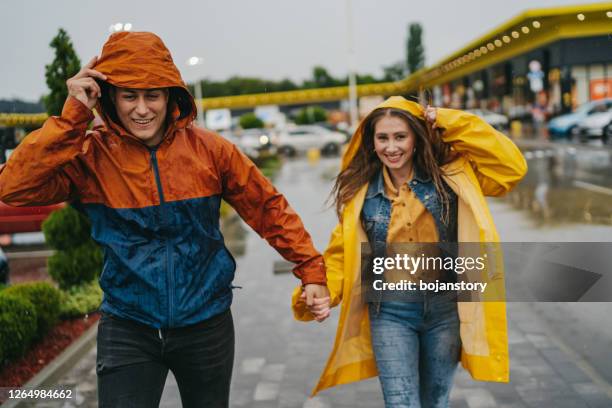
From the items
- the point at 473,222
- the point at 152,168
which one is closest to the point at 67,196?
the point at 152,168

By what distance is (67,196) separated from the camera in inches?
108

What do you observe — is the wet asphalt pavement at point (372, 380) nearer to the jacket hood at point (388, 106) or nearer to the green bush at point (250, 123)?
the jacket hood at point (388, 106)

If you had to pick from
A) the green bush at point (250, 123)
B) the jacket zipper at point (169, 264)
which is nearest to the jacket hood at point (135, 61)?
the jacket zipper at point (169, 264)

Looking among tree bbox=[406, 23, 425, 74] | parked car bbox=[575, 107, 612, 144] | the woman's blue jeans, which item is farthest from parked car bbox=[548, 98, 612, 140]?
the woman's blue jeans

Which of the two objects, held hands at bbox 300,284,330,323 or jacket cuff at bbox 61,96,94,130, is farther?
held hands at bbox 300,284,330,323

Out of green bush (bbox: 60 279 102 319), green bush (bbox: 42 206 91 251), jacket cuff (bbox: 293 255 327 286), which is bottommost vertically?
green bush (bbox: 60 279 102 319)

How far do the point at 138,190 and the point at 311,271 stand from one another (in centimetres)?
80

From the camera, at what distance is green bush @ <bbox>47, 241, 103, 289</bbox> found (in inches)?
267

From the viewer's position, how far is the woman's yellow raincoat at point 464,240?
302 centimetres

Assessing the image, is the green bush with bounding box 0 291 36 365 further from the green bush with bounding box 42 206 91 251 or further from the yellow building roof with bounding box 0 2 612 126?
the yellow building roof with bounding box 0 2 612 126

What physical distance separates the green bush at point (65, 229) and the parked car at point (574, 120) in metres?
26.8

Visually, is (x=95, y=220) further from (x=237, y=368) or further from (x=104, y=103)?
(x=237, y=368)

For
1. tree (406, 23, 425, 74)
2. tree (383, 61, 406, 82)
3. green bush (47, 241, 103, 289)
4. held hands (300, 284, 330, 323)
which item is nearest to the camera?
held hands (300, 284, 330, 323)

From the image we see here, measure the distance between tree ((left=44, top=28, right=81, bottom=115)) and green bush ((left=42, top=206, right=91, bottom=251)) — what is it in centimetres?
107
